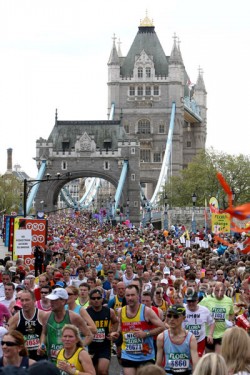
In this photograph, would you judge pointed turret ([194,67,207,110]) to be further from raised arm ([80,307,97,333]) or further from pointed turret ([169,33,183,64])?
raised arm ([80,307,97,333])

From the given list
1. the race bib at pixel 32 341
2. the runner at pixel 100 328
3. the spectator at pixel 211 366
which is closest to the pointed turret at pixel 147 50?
the runner at pixel 100 328

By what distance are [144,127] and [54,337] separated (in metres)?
128

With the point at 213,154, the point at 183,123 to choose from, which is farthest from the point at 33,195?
the point at 183,123

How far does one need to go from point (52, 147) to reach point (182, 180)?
18634 millimetres

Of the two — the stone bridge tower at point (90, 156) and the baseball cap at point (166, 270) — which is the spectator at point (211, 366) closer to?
the baseball cap at point (166, 270)

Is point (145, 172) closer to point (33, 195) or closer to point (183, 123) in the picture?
point (183, 123)

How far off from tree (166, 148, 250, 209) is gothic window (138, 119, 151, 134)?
32642 millimetres

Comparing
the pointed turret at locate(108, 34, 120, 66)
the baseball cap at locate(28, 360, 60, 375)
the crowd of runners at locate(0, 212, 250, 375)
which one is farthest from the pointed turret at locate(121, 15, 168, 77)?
the baseball cap at locate(28, 360, 60, 375)

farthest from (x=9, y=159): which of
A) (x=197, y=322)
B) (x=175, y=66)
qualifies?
(x=197, y=322)

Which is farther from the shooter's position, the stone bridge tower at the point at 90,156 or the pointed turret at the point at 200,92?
the pointed turret at the point at 200,92

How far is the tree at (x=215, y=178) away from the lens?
98.6 metres

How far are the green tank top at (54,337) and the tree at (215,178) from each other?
84394 mm

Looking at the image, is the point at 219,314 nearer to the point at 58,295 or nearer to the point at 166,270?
the point at 58,295

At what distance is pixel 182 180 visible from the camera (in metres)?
110
